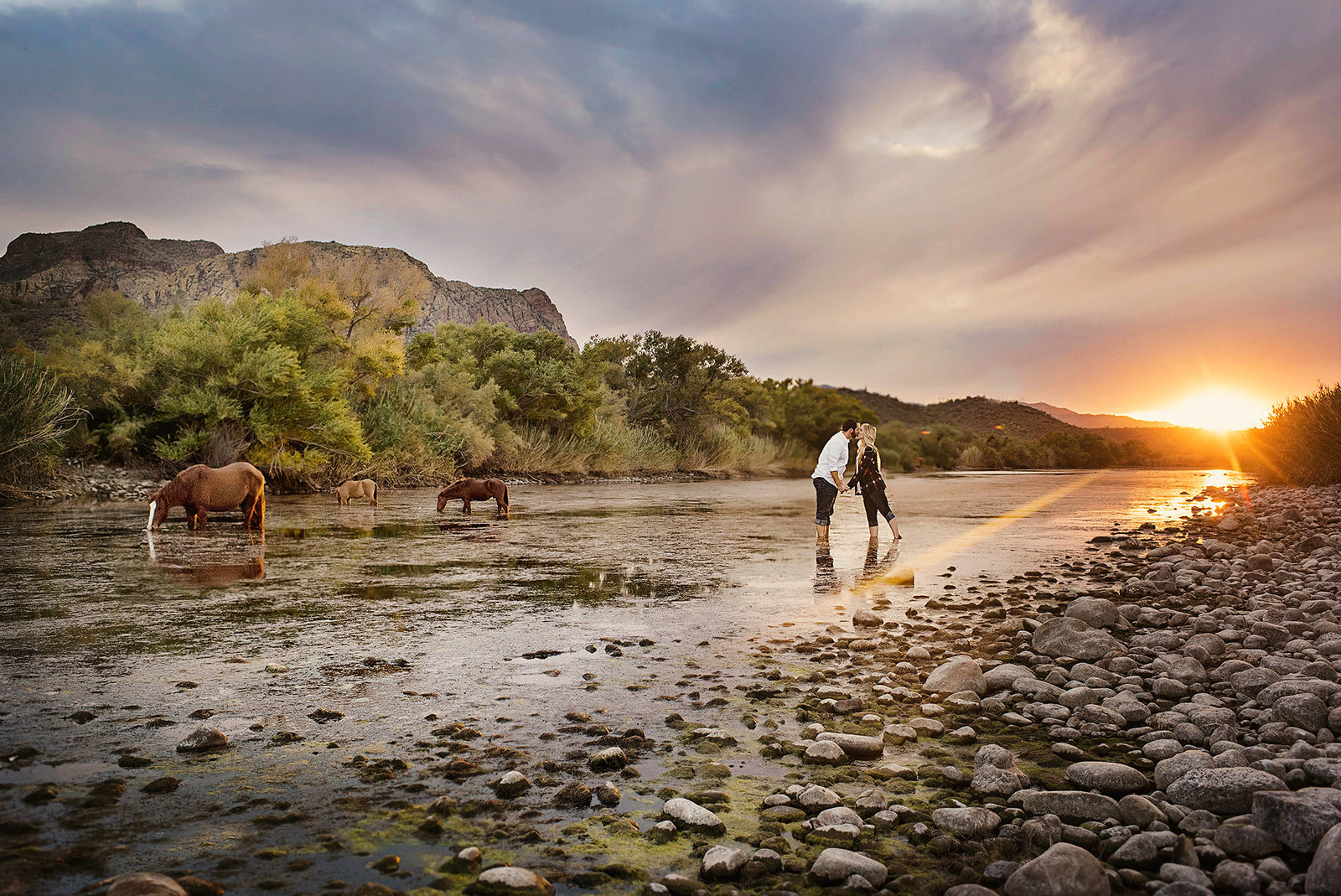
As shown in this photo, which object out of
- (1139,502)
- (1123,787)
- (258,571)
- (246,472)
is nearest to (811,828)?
(1123,787)

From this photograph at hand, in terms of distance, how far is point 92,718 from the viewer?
338 cm

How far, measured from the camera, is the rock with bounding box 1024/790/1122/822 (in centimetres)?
260

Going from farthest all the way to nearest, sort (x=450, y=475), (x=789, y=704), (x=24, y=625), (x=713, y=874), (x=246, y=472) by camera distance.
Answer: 1. (x=450, y=475)
2. (x=246, y=472)
3. (x=24, y=625)
4. (x=789, y=704)
5. (x=713, y=874)

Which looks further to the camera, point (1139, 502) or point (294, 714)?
point (1139, 502)

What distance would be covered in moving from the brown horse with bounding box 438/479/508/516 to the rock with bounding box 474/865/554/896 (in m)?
13.0

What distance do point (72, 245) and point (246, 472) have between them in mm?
75278

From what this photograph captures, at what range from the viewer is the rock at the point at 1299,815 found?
228 cm

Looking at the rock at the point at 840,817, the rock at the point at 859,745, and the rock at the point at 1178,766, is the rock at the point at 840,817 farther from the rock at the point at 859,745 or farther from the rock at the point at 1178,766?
the rock at the point at 1178,766

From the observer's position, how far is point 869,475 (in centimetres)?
1091

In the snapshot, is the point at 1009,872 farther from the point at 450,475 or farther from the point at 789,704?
the point at 450,475

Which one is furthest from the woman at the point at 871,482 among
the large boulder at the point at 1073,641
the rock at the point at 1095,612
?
the large boulder at the point at 1073,641

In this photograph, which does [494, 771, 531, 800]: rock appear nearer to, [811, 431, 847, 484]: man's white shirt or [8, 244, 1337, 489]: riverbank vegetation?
[811, 431, 847, 484]: man's white shirt

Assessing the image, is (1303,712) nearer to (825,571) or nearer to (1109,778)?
(1109,778)

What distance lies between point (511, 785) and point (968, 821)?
5.16 ft
